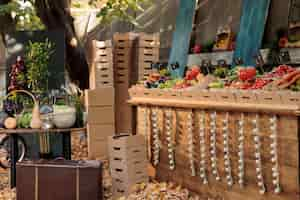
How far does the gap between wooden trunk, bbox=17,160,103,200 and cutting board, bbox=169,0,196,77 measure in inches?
67.7

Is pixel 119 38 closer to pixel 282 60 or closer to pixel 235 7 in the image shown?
pixel 235 7

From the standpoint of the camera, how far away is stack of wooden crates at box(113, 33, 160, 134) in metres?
7.18

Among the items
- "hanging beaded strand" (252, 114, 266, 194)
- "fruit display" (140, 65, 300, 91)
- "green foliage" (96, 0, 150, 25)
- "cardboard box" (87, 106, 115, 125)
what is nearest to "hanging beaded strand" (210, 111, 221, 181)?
"fruit display" (140, 65, 300, 91)

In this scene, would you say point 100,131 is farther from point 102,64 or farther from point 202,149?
point 202,149

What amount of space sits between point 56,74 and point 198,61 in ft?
6.04

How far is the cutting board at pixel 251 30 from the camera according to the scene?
5.40 metres

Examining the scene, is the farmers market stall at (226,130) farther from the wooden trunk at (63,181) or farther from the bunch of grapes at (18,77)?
the bunch of grapes at (18,77)

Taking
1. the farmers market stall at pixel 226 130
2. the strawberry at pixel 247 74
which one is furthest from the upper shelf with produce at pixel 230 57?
the strawberry at pixel 247 74

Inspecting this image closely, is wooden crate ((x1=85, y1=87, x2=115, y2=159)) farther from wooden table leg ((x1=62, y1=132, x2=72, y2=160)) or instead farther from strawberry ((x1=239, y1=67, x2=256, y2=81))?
strawberry ((x1=239, y1=67, x2=256, y2=81))

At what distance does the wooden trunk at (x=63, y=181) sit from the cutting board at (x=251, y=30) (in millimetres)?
1637

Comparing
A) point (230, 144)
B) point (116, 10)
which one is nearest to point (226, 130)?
point (230, 144)

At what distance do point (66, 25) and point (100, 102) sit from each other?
1804 mm

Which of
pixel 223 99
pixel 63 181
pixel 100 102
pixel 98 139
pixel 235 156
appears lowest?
pixel 63 181

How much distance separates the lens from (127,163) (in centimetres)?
560
